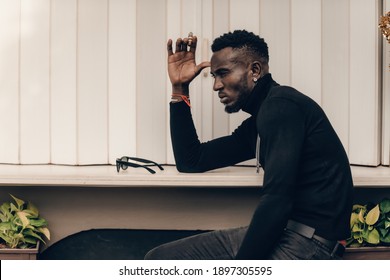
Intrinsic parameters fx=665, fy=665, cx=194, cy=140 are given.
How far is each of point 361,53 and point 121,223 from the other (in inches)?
56.9

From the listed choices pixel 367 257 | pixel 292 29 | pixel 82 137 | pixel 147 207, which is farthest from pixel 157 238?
pixel 292 29

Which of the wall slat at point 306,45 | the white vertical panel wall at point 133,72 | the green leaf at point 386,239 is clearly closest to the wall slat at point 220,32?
the white vertical panel wall at point 133,72

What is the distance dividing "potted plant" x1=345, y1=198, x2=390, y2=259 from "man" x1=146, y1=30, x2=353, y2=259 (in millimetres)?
594

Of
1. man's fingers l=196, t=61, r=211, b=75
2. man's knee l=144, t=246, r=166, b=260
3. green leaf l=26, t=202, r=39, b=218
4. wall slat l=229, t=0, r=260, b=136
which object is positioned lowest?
man's knee l=144, t=246, r=166, b=260

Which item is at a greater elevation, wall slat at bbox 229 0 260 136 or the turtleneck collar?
wall slat at bbox 229 0 260 136

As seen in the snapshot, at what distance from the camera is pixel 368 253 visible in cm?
311

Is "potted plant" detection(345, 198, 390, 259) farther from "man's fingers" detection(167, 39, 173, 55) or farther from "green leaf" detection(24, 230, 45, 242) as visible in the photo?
"green leaf" detection(24, 230, 45, 242)

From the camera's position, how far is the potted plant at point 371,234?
310 centimetres

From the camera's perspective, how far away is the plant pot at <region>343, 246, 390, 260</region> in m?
3.10

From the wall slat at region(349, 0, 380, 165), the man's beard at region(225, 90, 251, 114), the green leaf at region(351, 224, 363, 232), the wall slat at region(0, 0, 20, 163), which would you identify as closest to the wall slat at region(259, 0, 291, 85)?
the wall slat at region(349, 0, 380, 165)

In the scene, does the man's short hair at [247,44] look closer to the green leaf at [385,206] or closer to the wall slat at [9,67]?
the green leaf at [385,206]

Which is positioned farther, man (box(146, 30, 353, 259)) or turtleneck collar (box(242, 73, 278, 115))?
turtleneck collar (box(242, 73, 278, 115))

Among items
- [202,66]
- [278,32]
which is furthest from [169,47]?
[278,32]

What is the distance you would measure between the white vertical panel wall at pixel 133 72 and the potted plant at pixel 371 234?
29cm
